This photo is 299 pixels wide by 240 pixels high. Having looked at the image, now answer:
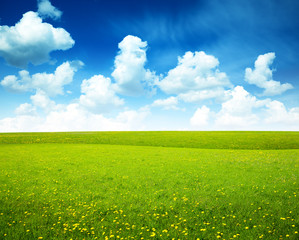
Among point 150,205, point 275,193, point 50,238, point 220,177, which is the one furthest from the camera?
point 220,177

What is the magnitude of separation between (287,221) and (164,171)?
1098 centimetres

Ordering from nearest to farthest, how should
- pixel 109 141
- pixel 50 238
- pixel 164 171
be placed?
pixel 50 238, pixel 164 171, pixel 109 141

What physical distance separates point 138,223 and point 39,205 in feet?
20.2

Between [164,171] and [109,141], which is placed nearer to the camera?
[164,171]

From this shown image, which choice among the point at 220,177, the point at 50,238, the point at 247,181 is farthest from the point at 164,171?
the point at 50,238

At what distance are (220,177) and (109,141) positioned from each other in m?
48.1

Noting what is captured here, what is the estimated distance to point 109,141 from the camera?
60656 millimetres

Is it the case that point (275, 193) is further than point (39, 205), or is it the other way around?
point (275, 193)

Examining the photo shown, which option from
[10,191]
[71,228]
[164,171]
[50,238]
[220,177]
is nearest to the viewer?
[50,238]

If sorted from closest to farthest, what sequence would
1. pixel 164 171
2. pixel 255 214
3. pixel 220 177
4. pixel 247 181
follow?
pixel 255 214 < pixel 247 181 < pixel 220 177 < pixel 164 171

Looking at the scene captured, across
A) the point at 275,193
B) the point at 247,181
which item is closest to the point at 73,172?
the point at 247,181

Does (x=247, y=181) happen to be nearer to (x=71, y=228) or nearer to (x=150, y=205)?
(x=150, y=205)

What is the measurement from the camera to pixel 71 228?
28.8 ft

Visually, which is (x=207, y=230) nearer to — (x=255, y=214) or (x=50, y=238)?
(x=255, y=214)
